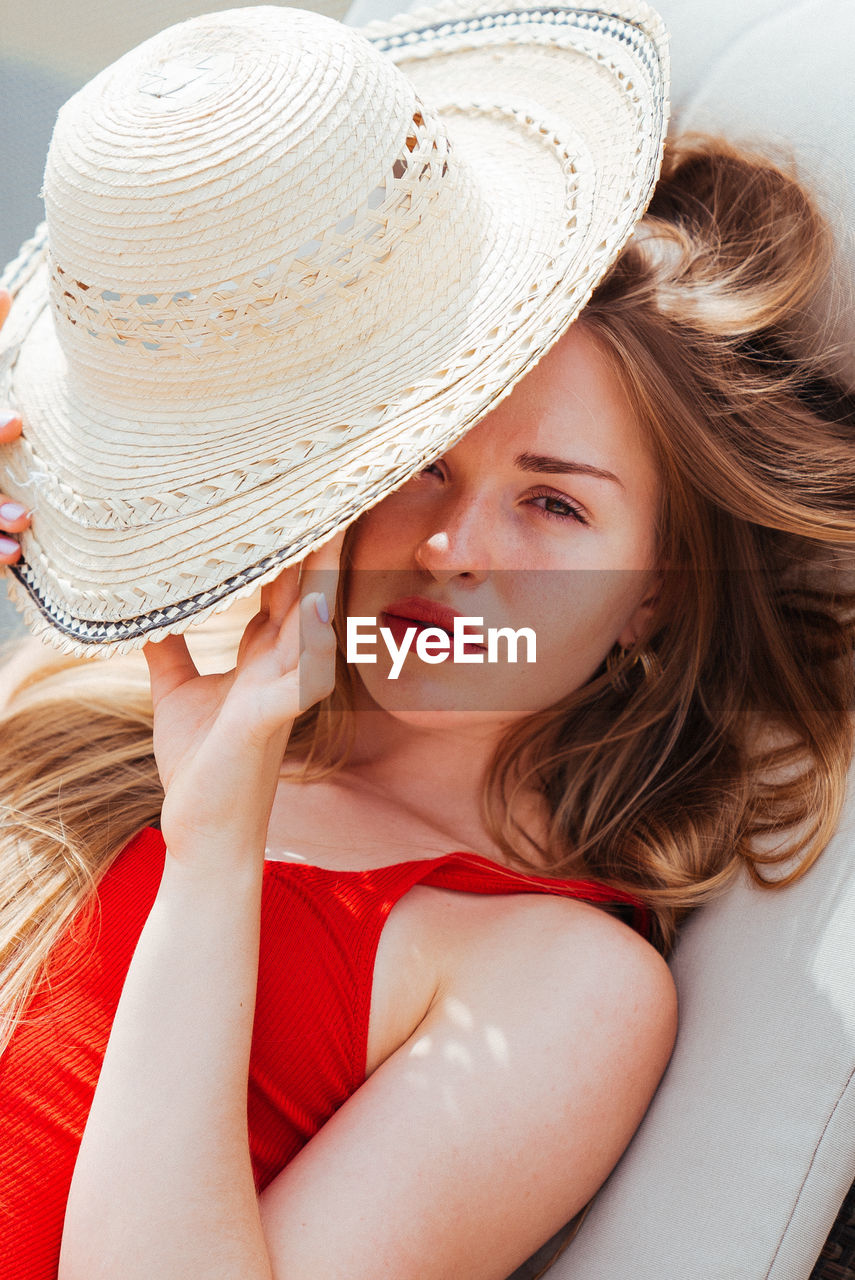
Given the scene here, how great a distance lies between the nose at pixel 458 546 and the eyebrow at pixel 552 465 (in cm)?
6

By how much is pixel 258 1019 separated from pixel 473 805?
0.39 meters

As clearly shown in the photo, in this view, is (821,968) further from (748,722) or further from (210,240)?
(210,240)

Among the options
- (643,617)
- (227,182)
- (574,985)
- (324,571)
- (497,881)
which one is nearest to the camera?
(227,182)

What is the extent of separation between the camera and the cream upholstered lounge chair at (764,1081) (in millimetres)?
914

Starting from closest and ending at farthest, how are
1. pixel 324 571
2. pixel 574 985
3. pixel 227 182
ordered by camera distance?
pixel 227 182, pixel 324 571, pixel 574 985

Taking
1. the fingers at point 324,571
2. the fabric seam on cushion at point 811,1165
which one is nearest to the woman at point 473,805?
the fingers at point 324,571

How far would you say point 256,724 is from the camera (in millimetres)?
886

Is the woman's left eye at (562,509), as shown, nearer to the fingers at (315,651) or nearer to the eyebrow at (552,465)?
the eyebrow at (552,465)

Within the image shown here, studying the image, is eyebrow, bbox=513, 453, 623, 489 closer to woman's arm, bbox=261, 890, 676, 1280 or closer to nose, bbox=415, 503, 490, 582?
nose, bbox=415, 503, 490, 582

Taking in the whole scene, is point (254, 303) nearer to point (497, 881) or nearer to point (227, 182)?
point (227, 182)

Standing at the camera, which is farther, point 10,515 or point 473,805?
point 473,805

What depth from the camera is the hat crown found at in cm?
80

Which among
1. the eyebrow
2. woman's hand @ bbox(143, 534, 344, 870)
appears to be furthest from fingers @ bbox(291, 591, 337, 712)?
the eyebrow

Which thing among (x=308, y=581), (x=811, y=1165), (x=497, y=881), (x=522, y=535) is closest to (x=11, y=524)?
(x=308, y=581)
